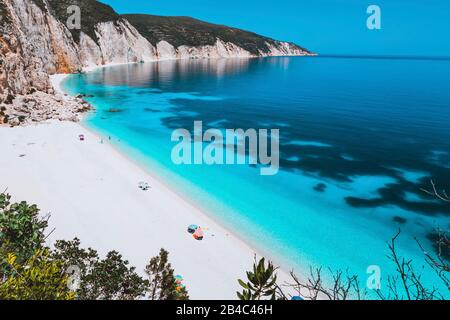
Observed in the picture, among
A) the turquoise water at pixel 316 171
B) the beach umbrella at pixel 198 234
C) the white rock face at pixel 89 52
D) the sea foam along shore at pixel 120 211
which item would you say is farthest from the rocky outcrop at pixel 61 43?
the beach umbrella at pixel 198 234

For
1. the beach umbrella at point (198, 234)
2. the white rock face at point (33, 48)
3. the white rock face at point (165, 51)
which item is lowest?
the beach umbrella at point (198, 234)

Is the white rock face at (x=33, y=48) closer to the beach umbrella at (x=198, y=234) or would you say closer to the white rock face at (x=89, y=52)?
the white rock face at (x=89, y=52)

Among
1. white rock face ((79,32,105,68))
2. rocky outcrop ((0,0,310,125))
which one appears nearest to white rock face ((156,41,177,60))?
rocky outcrop ((0,0,310,125))

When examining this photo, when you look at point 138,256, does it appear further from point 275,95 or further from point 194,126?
point 275,95

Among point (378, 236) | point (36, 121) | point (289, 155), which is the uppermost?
point (36, 121)
